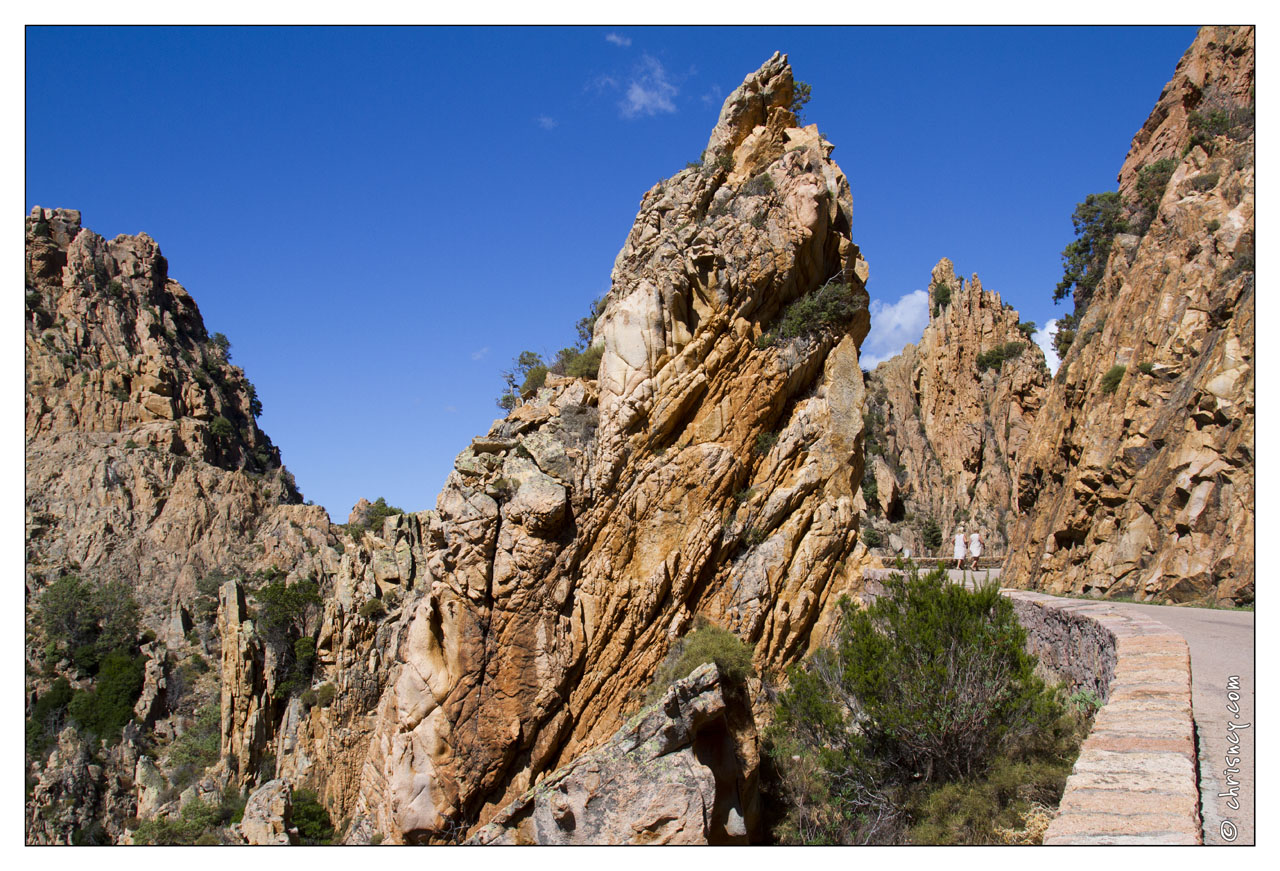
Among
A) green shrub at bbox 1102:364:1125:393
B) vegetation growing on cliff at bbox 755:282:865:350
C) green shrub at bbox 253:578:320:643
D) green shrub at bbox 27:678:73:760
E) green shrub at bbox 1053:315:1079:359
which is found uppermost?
green shrub at bbox 1053:315:1079:359

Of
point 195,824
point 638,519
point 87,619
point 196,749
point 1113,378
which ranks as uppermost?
point 1113,378

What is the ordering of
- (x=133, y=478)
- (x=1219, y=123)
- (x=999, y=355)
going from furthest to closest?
Result: (x=133, y=478), (x=999, y=355), (x=1219, y=123)

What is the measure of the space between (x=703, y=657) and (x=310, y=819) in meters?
15.6

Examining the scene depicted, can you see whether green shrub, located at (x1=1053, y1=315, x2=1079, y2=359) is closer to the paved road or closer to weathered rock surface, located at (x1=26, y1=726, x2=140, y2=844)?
the paved road

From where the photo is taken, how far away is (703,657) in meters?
15.2

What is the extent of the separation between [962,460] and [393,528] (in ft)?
108

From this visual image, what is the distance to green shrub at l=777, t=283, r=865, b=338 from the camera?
717 inches

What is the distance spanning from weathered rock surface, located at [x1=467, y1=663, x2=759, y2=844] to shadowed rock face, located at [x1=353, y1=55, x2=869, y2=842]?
9.74ft

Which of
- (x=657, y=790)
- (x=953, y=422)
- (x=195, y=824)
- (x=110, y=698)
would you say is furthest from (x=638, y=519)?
(x=110, y=698)

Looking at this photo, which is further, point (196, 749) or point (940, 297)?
point (940, 297)

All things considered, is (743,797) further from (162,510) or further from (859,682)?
(162,510)

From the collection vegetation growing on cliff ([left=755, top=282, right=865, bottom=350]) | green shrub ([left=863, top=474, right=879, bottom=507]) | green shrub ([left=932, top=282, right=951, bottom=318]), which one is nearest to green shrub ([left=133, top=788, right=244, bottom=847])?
vegetation growing on cliff ([left=755, top=282, right=865, bottom=350])

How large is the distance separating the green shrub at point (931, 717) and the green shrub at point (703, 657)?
4.97m

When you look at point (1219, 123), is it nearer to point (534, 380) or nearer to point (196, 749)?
point (534, 380)
